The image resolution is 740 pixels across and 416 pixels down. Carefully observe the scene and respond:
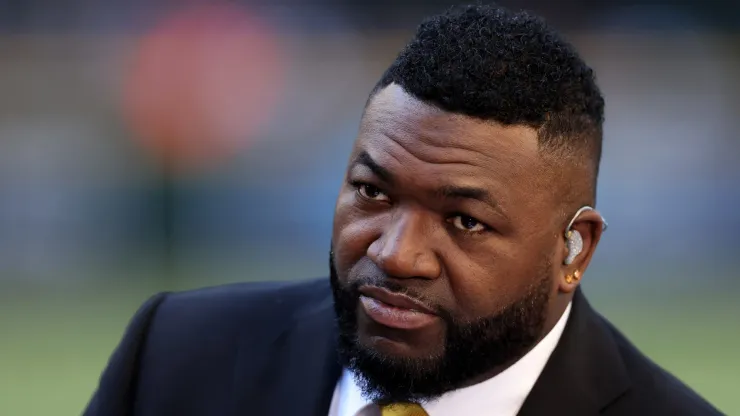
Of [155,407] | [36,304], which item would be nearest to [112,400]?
[155,407]

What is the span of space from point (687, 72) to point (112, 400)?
5892 mm

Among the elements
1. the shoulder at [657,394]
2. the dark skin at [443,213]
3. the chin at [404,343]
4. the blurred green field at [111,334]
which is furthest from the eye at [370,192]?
the blurred green field at [111,334]

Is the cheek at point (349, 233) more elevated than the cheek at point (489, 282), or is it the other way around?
the cheek at point (349, 233)

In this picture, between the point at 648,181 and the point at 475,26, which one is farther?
the point at 648,181

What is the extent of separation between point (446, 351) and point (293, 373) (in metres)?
0.45

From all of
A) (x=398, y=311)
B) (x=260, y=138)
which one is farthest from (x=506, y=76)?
(x=260, y=138)

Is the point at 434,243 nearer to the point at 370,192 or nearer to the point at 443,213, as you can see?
the point at 443,213

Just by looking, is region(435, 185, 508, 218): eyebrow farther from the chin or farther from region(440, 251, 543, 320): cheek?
the chin

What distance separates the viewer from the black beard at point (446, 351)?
1.89 metres

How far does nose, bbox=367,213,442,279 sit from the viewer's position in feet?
5.93

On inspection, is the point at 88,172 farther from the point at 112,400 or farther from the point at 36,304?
the point at 112,400

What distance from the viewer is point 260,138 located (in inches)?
269

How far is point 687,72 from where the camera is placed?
6.99 meters

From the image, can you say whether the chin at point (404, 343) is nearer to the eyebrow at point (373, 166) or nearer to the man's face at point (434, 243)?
the man's face at point (434, 243)
